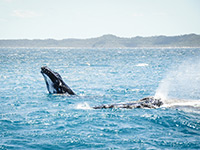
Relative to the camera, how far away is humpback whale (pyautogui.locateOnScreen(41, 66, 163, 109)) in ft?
49.9

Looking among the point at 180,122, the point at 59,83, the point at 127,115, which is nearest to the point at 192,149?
the point at 180,122

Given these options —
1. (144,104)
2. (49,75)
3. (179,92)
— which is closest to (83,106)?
(49,75)

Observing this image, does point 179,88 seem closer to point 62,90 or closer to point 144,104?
point 144,104

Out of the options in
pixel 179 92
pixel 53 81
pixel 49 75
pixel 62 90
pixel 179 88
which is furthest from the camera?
pixel 179 88

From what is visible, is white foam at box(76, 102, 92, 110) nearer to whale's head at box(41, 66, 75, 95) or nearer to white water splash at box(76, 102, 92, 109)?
white water splash at box(76, 102, 92, 109)

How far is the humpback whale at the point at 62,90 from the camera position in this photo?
49.9 feet

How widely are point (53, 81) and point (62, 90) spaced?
116cm

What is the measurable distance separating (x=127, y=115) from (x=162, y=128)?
2374 millimetres

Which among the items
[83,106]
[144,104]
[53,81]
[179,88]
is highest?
[53,81]

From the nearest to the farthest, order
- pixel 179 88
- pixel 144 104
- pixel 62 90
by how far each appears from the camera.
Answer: pixel 144 104
pixel 62 90
pixel 179 88

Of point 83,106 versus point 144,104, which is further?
point 83,106

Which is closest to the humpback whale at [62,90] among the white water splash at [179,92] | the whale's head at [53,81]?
the whale's head at [53,81]

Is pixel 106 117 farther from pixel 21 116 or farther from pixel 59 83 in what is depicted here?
pixel 59 83

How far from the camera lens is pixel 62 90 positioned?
19.0 meters
